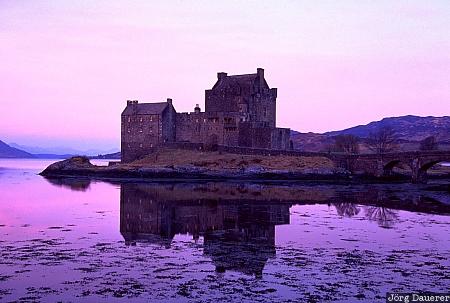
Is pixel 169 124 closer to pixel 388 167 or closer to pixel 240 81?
pixel 240 81

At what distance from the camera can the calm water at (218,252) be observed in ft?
43.8

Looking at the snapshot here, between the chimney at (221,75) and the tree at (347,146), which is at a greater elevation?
the chimney at (221,75)

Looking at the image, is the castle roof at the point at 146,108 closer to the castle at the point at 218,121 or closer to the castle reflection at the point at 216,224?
the castle at the point at 218,121

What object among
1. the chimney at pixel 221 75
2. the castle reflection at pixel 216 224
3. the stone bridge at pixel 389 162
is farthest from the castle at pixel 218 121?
the castle reflection at pixel 216 224

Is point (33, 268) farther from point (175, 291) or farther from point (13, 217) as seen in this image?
point (13, 217)

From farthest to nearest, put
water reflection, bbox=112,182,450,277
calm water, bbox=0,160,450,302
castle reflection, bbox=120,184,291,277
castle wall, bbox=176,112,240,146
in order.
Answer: castle wall, bbox=176,112,240,146
water reflection, bbox=112,182,450,277
castle reflection, bbox=120,184,291,277
calm water, bbox=0,160,450,302

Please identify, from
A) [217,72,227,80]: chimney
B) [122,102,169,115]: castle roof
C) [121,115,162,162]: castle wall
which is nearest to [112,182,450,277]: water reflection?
[121,115,162,162]: castle wall

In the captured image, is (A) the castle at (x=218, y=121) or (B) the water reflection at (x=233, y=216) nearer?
(B) the water reflection at (x=233, y=216)

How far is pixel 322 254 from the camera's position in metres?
18.6

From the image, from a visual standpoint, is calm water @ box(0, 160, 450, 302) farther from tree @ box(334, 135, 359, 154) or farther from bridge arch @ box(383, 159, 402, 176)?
tree @ box(334, 135, 359, 154)

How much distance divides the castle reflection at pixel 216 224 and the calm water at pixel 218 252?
Answer: 0.06 metres

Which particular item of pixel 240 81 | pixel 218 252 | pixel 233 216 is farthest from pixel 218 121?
pixel 218 252

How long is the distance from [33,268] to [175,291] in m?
5.25

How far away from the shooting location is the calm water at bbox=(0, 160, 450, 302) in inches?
526
